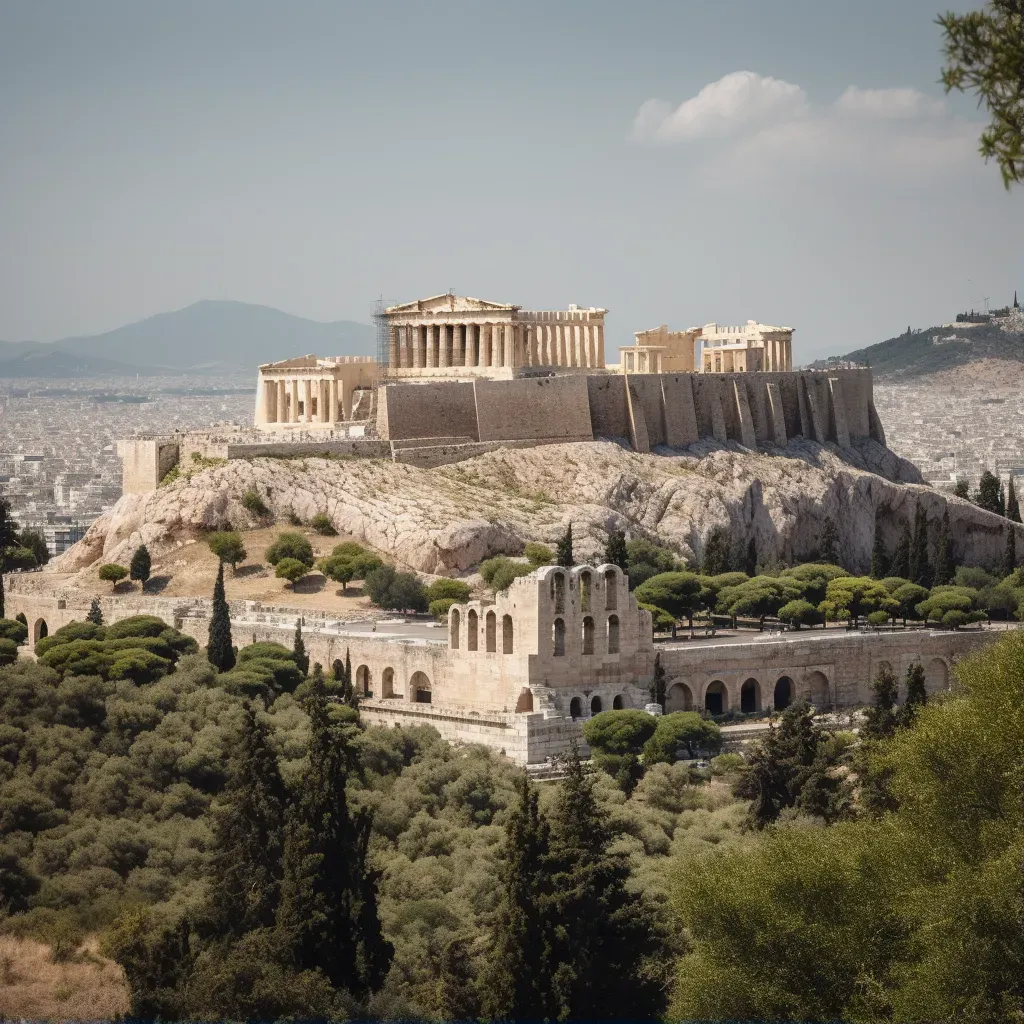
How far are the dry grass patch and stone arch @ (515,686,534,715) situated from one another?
1363 centimetres

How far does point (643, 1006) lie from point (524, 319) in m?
52.2

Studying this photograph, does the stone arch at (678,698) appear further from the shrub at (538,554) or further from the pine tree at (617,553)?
the shrub at (538,554)

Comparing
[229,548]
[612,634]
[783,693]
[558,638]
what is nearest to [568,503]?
[229,548]

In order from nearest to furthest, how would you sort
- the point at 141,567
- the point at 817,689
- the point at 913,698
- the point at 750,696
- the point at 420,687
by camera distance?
the point at 913,698 < the point at 420,687 < the point at 750,696 < the point at 817,689 < the point at 141,567

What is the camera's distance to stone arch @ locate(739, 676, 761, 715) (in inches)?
2249

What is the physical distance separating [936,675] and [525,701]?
1379cm

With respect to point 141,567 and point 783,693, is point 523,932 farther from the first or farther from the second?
point 141,567

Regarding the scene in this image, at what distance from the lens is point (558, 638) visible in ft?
173

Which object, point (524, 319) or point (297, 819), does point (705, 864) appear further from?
point (524, 319)

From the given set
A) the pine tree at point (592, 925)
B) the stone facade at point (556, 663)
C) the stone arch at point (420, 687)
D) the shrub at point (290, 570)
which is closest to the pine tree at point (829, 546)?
the stone facade at point (556, 663)

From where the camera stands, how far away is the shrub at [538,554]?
67.9m

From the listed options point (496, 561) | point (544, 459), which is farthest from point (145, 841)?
point (544, 459)

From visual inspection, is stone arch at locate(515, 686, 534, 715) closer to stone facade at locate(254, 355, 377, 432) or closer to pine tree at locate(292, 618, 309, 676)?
pine tree at locate(292, 618, 309, 676)

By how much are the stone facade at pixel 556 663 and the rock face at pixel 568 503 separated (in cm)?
1032
